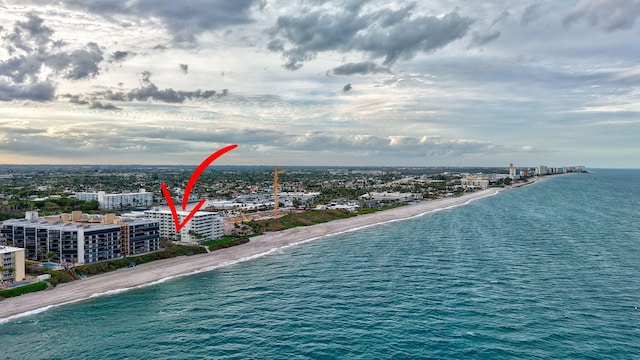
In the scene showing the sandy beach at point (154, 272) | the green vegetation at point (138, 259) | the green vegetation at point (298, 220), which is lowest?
the sandy beach at point (154, 272)

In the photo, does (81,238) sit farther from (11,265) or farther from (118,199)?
(118,199)

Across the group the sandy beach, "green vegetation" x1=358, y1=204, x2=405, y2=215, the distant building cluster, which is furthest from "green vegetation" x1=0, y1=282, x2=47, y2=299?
"green vegetation" x1=358, y1=204, x2=405, y2=215

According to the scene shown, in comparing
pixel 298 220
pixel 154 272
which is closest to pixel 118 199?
pixel 298 220

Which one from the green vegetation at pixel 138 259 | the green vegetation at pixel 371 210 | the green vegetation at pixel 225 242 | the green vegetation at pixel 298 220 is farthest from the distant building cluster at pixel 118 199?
the green vegetation at pixel 138 259

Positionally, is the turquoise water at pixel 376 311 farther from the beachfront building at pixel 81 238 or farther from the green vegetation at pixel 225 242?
the beachfront building at pixel 81 238

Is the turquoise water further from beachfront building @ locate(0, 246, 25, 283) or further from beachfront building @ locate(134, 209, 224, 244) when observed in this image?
beachfront building @ locate(134, 209, 224, 244)
